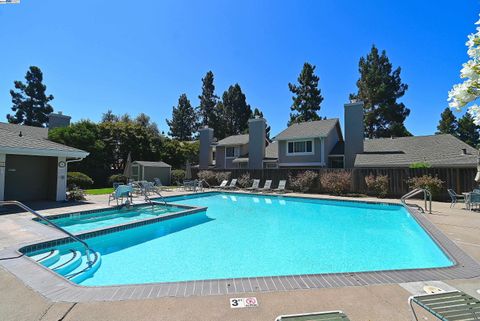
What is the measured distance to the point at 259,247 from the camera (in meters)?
7.75

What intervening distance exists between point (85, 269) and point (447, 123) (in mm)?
57989

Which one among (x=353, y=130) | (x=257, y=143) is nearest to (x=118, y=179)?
(x=257, y=143)

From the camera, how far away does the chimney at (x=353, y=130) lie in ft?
76.6

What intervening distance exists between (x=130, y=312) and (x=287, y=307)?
1855mm

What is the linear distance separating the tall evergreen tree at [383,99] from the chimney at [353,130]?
17.6 meters

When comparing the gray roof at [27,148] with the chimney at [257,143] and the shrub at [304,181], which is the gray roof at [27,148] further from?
the chimney at [257,143]

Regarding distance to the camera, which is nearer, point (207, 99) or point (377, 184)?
point (377, 184)

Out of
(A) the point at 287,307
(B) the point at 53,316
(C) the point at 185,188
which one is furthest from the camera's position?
(C) the point at 185,188

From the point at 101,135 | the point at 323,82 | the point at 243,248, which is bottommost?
the point at 243,248

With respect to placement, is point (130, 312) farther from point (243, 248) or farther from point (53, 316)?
point (243, 248)

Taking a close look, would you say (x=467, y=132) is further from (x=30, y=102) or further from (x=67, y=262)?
(x=30, y=102)

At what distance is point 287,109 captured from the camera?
147 feet

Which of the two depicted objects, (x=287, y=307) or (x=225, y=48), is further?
(x=225, y=48)

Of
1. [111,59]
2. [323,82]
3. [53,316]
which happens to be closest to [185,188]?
[111,59]
